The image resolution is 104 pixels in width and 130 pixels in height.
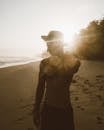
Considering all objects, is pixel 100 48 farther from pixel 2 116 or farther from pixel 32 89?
pixel 2 116

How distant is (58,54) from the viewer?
301cm

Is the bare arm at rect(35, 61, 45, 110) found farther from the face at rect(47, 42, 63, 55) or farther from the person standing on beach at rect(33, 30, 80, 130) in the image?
the face at rect(47, 42, 63, 55)

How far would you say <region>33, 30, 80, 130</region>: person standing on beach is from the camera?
117 inches

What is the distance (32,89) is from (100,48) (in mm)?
16342

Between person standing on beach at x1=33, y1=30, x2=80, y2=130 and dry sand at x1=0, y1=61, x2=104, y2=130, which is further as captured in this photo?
dry sand at x1=0, y1=61, x2=104, y2=130

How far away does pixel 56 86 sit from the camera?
2977 millimetres

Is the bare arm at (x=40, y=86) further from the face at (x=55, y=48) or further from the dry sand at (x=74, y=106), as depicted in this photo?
the dry sand at (x=74, y=106)

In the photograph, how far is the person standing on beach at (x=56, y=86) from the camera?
2975 mm

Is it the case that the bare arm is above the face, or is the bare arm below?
below

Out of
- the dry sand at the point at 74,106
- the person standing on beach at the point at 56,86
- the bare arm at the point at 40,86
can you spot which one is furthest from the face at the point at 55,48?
the dry sand at the point at 74,106

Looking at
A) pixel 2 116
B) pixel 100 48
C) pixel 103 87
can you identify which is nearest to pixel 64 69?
pixel 2 116

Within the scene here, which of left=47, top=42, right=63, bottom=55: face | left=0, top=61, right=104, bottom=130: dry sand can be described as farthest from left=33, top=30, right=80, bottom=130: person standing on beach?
left=0, top=61, right=104, bottom=130: dry sand

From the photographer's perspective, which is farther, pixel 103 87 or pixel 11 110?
pixel 103 87

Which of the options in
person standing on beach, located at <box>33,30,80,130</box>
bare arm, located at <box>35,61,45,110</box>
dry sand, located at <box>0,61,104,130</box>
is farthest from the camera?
dry sand, located at <box>0,61,104,130</box>
